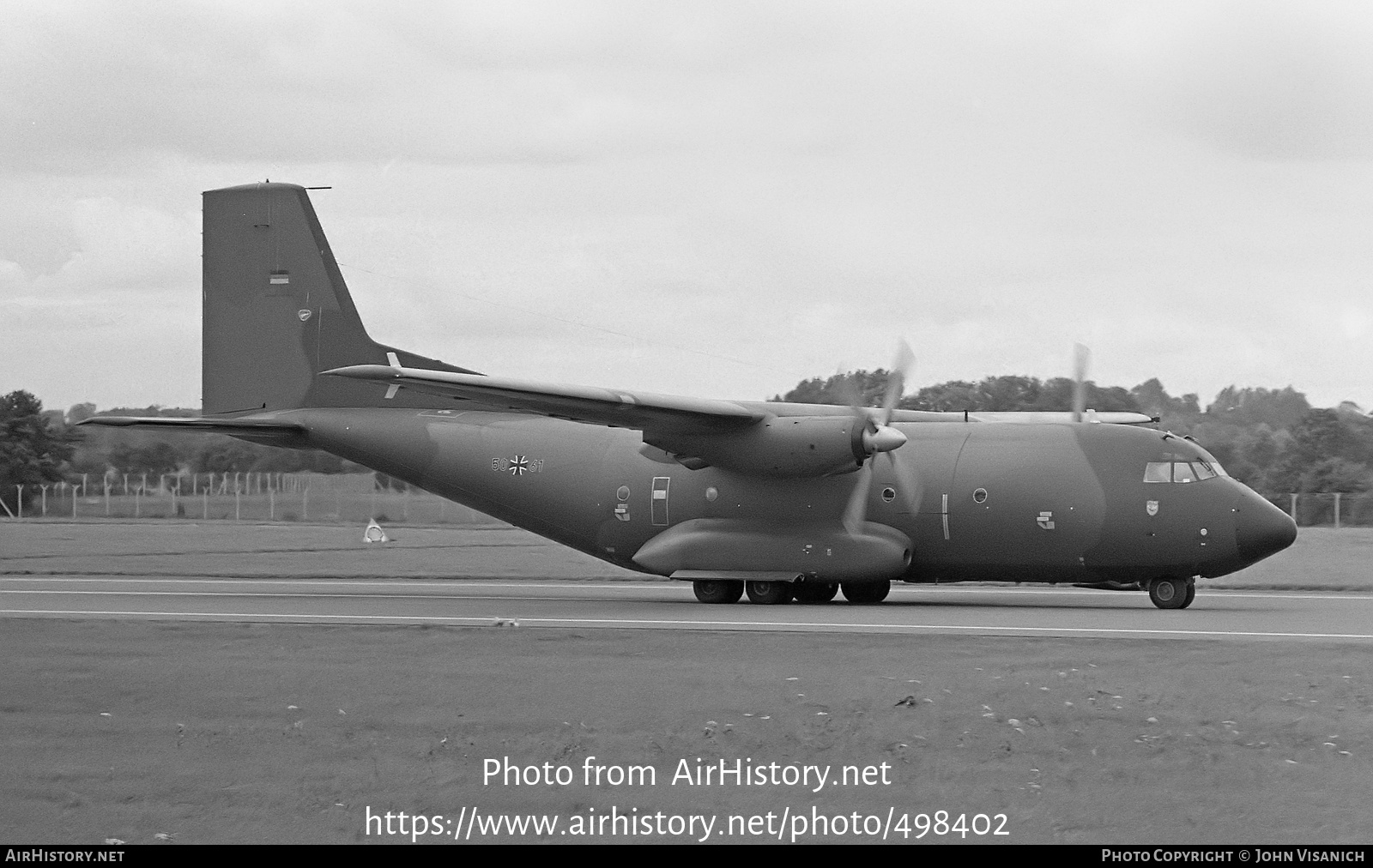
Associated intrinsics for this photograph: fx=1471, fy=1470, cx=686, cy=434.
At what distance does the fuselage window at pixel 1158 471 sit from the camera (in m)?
22.4

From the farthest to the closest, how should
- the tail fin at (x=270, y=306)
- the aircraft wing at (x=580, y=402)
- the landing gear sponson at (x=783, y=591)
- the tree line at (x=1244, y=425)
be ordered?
the tree line at (x=1244, y=425), the tail fin at (x=270, y=306), the landing gear sponson at (x=783, y=591), the aircraft wing at (x=580, y=402)

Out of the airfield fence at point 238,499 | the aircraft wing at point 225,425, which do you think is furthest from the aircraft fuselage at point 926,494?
the airfield fence at point 238,499

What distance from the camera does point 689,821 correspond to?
345 inches

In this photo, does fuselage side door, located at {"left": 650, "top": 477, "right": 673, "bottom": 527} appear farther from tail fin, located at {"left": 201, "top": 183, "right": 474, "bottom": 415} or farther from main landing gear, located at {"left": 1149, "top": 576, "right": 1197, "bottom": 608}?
main landing gear, located at {"left": 1149, "top": 576, "right": 1197, "bottom": 608}

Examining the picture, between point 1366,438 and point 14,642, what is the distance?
52.0m

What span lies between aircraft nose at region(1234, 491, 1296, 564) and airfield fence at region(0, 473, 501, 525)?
2627 centimetres

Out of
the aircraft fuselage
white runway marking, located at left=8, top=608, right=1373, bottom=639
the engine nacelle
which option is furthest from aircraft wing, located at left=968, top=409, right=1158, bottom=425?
white runway marking, located at left=8, top=608, right=1373, bottom=639

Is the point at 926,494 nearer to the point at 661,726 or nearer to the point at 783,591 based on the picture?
the point at 783,591

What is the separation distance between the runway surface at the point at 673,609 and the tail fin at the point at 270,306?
378 centimetres

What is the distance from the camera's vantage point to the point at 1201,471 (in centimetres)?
2245

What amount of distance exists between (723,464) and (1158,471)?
22.0ft

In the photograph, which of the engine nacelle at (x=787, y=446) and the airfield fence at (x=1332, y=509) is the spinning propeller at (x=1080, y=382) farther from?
the airfield fence at (x=1332, y=509)

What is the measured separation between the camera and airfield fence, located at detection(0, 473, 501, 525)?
44.3m
